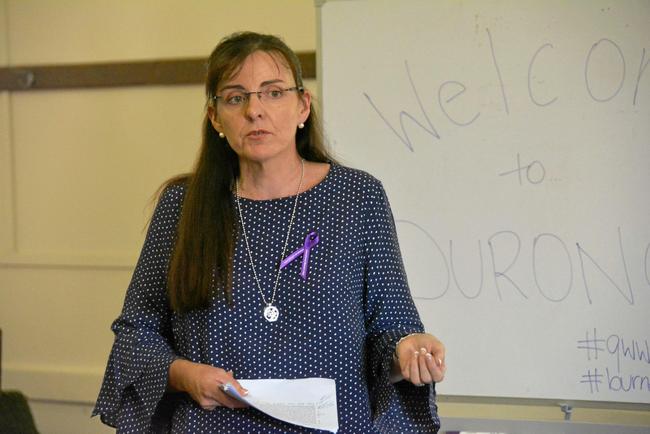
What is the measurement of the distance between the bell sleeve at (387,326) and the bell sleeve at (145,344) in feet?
1.09

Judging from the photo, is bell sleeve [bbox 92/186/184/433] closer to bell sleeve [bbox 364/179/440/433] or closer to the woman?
the woman

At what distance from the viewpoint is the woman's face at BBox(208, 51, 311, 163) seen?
53.9 inches

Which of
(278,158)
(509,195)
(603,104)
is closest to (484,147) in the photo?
(509,195)

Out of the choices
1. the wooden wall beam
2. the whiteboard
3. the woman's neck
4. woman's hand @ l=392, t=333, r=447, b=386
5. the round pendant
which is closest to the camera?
woman's hand @ l=392, t=333, r=447, b=386

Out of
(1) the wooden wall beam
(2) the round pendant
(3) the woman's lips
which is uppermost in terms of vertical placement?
(1) the wooden wall beam

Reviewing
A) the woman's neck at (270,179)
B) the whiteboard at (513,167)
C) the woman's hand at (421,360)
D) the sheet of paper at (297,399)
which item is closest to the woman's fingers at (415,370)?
the woman's hand at (421,360)

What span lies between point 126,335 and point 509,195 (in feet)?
3.25

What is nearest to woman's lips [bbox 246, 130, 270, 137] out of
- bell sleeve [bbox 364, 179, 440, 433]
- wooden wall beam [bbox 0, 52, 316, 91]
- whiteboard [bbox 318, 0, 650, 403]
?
bell sleeve [bbox 364, 179, 440, 433]

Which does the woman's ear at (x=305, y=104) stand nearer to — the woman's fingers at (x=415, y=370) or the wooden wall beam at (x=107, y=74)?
the woman's fingers at (x=415, y=370)

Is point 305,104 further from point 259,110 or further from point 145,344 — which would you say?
point 145,344

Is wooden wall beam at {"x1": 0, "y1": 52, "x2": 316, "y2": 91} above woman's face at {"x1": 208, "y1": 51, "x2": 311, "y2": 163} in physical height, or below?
above

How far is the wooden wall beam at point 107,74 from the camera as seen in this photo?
2801mm

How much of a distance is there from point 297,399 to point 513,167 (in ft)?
3.05

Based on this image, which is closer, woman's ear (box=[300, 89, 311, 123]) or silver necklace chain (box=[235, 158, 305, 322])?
silver necklace chain (box=[235, 158, 305, 322])
